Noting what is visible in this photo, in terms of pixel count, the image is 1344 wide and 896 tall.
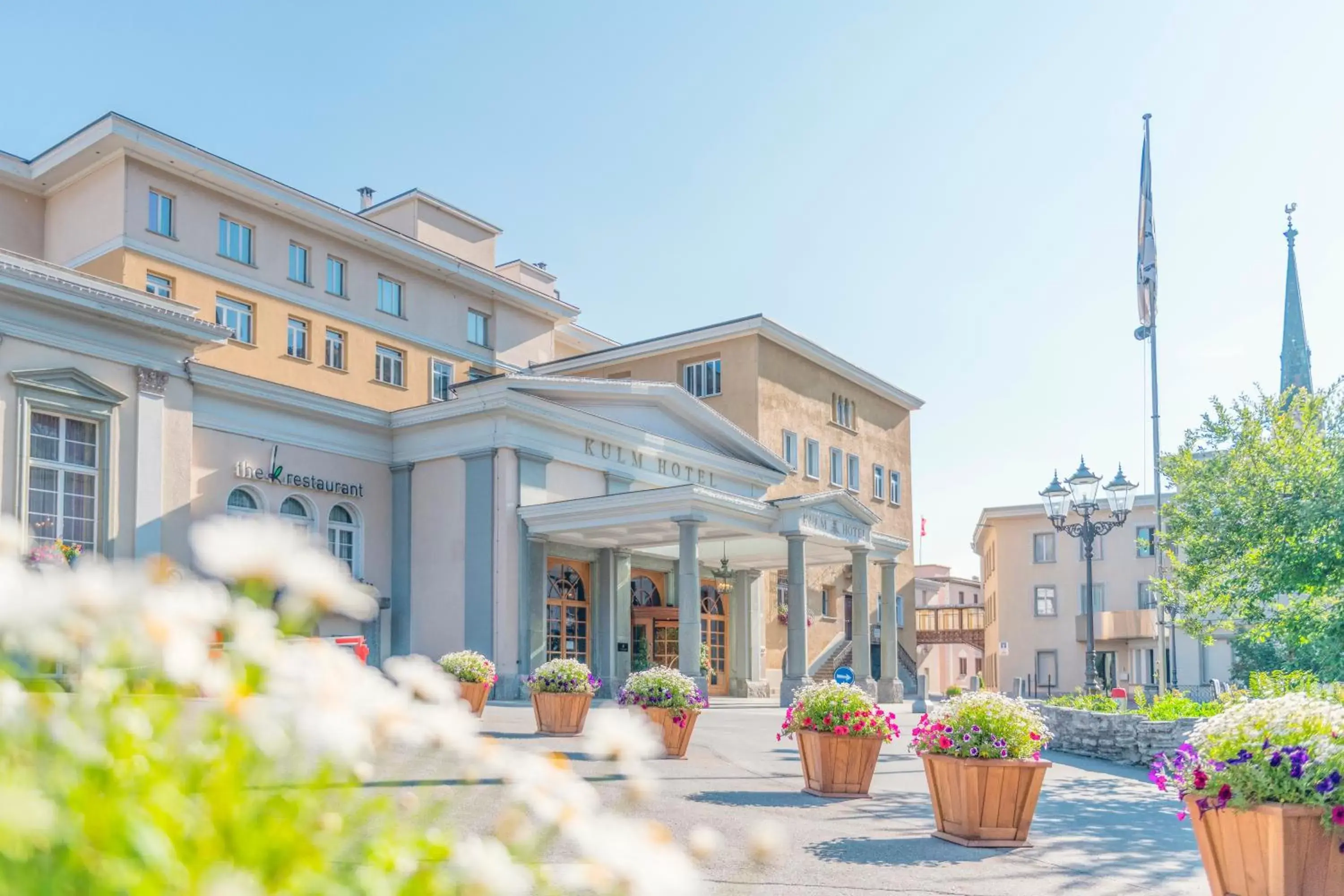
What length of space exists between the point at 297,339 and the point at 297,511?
24.3 feet

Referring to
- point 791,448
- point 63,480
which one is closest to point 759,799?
point 63,480

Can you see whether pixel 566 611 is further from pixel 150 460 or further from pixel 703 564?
pixel 150 460

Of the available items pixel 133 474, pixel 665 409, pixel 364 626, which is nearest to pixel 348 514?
pixel 364 626

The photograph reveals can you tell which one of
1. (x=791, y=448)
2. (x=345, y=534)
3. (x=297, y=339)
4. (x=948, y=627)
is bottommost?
(x=948, y=627)

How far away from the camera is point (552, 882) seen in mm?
2018

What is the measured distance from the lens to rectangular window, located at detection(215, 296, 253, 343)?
96.0 ft

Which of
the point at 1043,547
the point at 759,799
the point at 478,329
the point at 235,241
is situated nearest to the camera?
the point at 759,799

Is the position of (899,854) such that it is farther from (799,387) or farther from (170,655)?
(799,387)

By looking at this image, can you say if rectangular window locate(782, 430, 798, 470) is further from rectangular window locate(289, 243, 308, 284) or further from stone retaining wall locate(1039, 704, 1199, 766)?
stone retaining wall locate(1039, 704, 1199, 766)

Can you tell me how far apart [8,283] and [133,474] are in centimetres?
396

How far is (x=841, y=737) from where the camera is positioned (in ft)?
39.2

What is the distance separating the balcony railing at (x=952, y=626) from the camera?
195 feet

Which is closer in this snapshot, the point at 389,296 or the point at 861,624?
the point at 861,624

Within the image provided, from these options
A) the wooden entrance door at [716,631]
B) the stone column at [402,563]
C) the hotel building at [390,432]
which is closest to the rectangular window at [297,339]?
the hotel building at [390,432]
